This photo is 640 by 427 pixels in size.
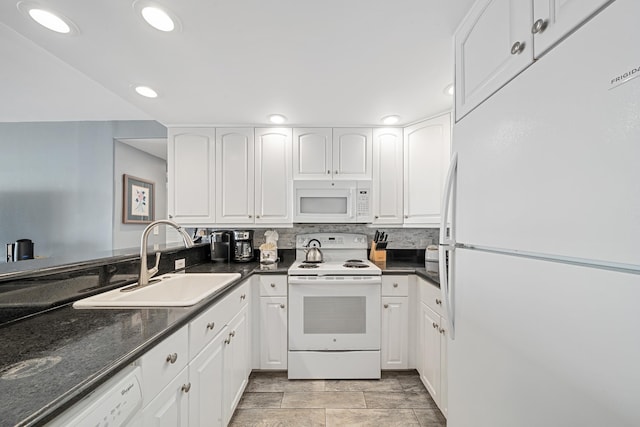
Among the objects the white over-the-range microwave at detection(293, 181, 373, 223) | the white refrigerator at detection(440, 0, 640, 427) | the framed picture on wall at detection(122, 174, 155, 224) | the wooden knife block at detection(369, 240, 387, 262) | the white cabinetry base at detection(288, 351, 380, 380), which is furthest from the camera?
the framed picture on wall at detection(122, 174, 155, 224)

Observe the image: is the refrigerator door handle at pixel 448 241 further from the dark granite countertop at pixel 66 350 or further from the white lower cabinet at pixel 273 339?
the white lower cabinet at pixel 273 339

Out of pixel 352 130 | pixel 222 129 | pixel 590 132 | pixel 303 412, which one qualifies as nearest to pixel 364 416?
pixel 303 412

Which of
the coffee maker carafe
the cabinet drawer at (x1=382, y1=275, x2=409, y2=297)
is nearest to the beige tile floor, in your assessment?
the cabinet drawer at (x1=382, y1=275, x2=409, y2=297)

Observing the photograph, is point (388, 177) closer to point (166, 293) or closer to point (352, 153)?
point (352, 153)

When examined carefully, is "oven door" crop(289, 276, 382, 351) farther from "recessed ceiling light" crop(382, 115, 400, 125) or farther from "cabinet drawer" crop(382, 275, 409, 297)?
"recessed ceiling light" crop(382, 115, 400, 125)

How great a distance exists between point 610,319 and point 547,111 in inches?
19.9

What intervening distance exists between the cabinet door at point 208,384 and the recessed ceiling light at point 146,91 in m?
1.72

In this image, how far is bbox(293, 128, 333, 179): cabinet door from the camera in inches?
98.2

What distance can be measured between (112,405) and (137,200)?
12.6 feet

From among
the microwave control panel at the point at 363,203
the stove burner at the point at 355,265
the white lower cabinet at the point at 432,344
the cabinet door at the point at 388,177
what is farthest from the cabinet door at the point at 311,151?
the white lower cabinet at the point at 432,344

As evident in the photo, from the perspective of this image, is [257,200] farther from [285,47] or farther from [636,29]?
[636,29]

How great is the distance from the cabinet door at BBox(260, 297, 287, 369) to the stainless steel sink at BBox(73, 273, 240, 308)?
0.56m

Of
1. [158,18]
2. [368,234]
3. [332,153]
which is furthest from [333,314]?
[158,18]

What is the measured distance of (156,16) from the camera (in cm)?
115
